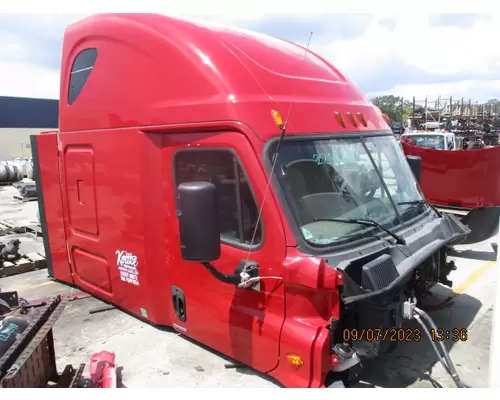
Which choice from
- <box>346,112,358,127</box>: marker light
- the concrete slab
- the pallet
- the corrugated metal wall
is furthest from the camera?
the corrugated metal wall

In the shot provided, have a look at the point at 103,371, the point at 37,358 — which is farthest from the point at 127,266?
the point at 37,358

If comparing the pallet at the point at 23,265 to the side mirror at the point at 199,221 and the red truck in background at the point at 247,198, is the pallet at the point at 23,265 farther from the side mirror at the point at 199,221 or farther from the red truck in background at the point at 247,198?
the side mirror at the point at 199,221

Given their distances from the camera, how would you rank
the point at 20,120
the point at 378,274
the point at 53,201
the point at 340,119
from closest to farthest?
the point at 378,274, the point at 340,119, the point at 53,201, the point at 20,120

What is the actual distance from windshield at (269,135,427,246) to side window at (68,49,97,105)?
2466 millimetres

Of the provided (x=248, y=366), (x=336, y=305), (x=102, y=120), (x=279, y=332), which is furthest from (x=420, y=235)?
(x=102, y=120)

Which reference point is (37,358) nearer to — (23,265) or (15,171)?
(23,265)

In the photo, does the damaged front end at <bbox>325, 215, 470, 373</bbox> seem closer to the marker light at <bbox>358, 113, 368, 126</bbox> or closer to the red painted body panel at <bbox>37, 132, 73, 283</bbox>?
the marker light at <bbox>358, 113, 368, 126</bbox>

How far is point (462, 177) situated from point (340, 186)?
5798 mm

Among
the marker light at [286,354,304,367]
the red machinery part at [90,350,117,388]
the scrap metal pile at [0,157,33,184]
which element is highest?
the marker light at [286,354,304,367]

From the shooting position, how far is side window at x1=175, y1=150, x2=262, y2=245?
305cm

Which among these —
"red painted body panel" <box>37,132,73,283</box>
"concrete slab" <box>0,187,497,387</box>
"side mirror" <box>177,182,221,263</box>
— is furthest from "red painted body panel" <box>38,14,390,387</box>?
"side mirror" <box>177,182,221,263</box>

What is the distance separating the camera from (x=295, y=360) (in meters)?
2.81

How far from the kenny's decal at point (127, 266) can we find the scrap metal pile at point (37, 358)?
2.48 ft

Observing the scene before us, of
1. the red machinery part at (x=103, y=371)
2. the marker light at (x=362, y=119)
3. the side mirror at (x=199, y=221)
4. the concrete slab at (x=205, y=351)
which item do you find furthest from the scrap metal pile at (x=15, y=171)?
the side mirror at (x=199, y=221)
